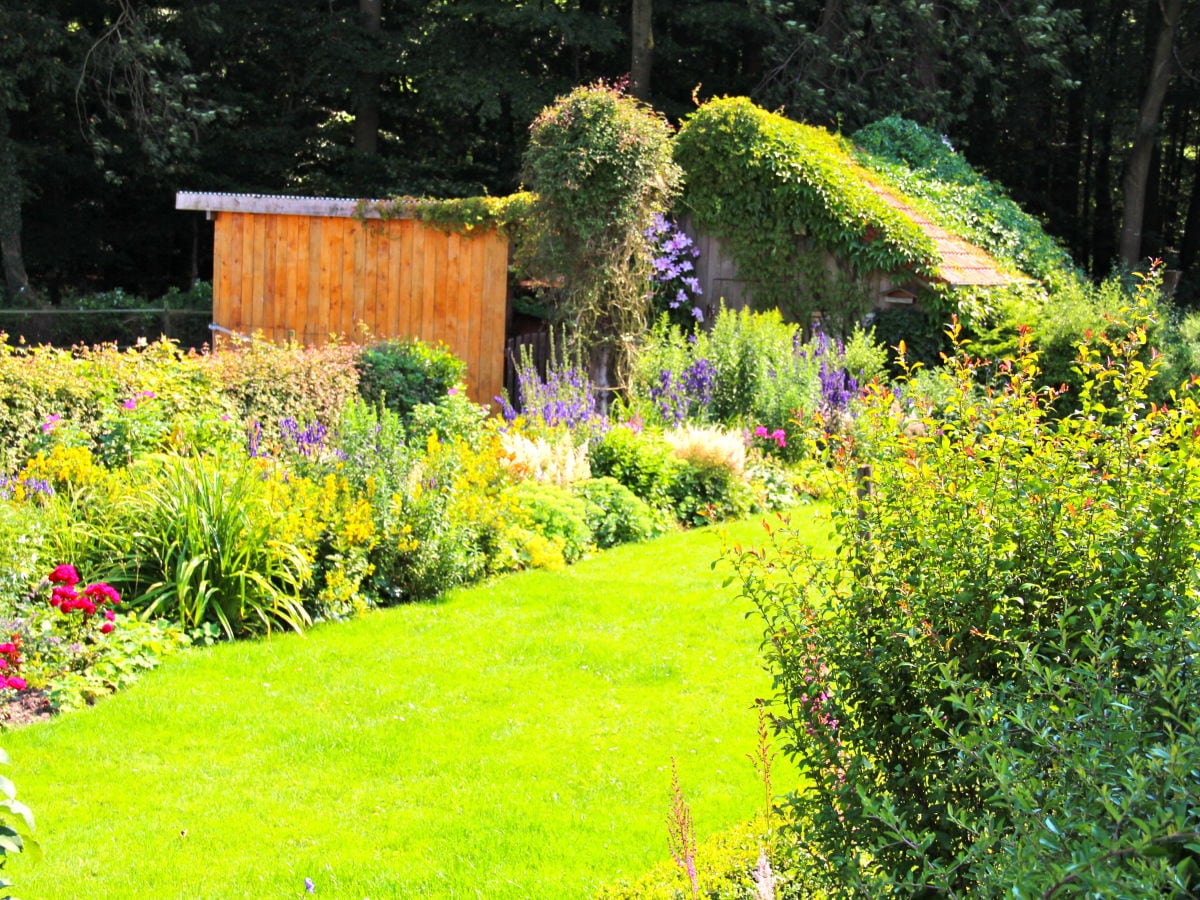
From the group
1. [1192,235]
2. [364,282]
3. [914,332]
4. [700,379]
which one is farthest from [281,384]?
[1192,235]

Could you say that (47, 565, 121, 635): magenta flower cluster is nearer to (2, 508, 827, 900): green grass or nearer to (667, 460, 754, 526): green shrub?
(2, 508, 827, 900): green grass

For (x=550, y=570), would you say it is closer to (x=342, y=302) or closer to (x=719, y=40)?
(x=342, y=302)

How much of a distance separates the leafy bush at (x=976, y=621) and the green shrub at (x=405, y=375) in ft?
21.7

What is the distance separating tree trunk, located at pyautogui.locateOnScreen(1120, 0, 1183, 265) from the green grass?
1875 cm

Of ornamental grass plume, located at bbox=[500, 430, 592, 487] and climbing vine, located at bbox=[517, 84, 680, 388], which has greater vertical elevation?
climbing vine, located at bbox=[517, 84, 680, 388]

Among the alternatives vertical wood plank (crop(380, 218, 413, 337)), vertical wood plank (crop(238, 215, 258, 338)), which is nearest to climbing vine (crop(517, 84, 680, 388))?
vertical wood plank (crop(380, 218, 413, 337))

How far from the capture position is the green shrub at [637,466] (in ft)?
29.4

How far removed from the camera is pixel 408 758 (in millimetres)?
4730

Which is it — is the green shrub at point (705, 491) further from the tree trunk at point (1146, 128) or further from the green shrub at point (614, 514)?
the tree trunk at point (1146, 128)

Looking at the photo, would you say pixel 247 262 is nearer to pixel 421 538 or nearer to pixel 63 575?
pixel 421 538

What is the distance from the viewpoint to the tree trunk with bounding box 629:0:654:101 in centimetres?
2077

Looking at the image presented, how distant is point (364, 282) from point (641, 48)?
995cm

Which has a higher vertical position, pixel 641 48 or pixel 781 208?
pixel 641 48

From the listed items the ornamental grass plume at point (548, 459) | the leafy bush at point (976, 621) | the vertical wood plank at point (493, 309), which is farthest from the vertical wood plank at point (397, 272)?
the leafy bush at point (976, 621)
